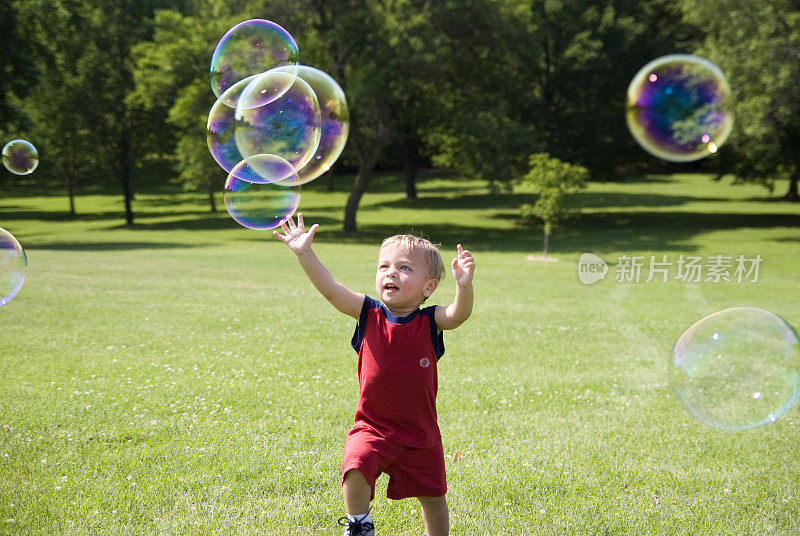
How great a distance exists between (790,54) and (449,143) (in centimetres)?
1461

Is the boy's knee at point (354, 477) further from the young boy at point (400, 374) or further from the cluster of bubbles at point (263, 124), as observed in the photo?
the cluster of bubbles at point (263, 124)

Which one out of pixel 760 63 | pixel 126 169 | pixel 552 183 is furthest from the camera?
pixel 126 169

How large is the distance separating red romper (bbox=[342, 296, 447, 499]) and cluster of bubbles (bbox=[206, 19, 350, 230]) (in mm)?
2500

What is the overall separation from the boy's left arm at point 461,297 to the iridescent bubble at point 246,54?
14.6 ft

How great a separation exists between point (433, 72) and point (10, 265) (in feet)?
79.5

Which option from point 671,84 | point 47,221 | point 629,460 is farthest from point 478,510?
point 47,221

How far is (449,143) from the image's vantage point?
35.4 meters

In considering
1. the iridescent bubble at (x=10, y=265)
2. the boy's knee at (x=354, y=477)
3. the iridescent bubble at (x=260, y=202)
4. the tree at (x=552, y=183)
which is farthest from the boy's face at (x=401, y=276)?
the tree at (x=552, y=183)

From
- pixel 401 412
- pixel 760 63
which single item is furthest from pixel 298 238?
pixel 760 63

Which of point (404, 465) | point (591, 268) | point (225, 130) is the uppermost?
point (225, 130)

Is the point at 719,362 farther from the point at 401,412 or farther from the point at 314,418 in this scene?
the point at 401,412

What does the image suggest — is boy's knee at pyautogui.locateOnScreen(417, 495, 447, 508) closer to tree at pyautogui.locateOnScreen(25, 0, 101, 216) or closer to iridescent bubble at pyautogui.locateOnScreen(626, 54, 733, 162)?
iridescent bubble at pyautogui.locateOnScreen(626, 54, 733, 162)

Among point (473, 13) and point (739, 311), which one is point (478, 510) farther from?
point (473, 13)

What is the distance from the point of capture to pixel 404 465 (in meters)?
3.73
